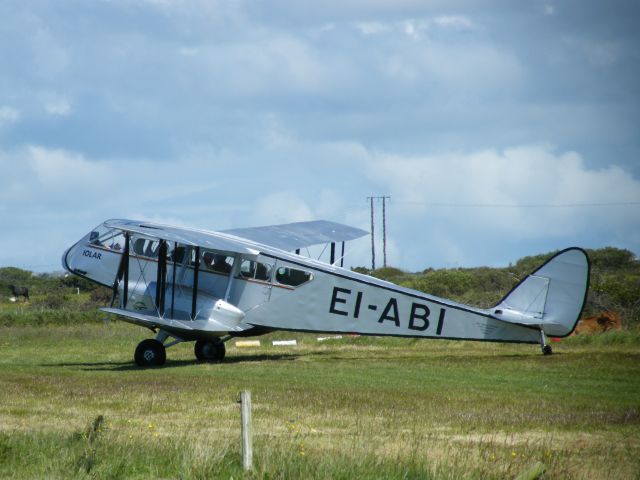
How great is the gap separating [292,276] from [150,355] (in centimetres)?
386

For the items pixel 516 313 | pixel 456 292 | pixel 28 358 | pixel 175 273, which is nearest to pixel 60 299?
pixel 456 292

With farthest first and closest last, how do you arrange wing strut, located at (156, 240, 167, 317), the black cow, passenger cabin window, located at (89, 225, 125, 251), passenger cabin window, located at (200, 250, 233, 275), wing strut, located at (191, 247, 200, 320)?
the black cow, passenger cabin window, located at (89, 225, 125, 251), passenger cabin window, located at (200, 250, 233, 275), wing strut, located at (191, 247, 200, 320), wing strut, located at (156, 240, 167, 317)

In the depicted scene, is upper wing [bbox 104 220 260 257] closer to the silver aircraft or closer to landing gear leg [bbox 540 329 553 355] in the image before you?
the silver aircraft

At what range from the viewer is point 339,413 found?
14500mm

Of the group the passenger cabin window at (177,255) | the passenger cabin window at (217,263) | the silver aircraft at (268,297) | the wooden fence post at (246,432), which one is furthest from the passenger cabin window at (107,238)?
the wooden fence post at (246,432)

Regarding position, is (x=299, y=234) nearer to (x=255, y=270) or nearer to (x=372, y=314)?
(x=255, y=270)

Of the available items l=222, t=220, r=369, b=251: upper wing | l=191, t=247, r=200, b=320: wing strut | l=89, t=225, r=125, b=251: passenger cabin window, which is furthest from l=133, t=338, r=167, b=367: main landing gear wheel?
l=222, t=220, r=369, b=251: upper wing

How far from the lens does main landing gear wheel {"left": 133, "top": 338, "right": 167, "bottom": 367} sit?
2333 centimetres

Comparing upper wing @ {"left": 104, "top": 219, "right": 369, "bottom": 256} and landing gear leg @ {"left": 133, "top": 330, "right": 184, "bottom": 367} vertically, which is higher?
upper wing @ {"left": 104, "top": 219, "right": 369, "bottom": 256}

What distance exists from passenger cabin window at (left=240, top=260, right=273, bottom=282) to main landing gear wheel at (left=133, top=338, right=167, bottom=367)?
2.69 metres

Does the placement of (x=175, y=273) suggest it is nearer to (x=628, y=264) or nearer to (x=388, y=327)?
(x=388, y=327)

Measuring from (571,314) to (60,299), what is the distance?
132 ft

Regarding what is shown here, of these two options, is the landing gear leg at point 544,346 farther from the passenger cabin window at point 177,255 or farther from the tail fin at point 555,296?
the passenger cabin window at point 177,255

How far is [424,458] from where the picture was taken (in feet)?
34.0
